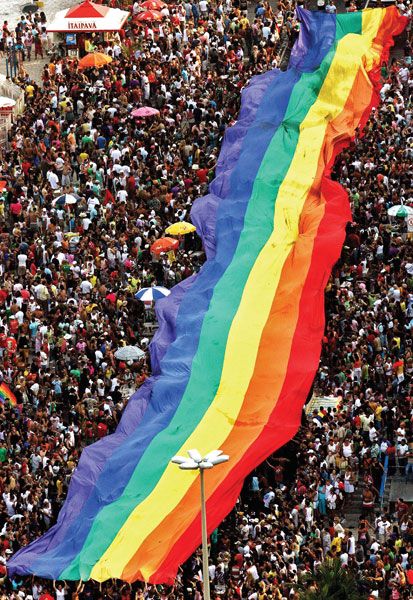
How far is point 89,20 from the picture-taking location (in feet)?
230

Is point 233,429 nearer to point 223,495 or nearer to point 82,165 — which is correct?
point 223,495

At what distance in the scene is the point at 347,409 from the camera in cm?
5050

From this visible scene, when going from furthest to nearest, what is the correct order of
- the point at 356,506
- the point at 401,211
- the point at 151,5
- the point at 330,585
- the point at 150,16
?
the point at 151,5
the point at 150,16
the point at 401,211
the point at 356,506
the point at 330,585

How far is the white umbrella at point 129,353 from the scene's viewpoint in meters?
53.4

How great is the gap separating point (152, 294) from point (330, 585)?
1499 cm

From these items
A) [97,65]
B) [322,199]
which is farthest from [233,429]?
[97,65]

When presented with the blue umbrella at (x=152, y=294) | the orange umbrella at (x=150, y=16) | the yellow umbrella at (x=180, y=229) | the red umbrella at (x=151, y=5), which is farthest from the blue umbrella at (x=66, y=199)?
the red umbrella at (x=151, y=5)

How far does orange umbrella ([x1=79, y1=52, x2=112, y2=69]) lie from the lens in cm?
6788

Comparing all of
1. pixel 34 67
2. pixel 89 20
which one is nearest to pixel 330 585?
pixel 89 20

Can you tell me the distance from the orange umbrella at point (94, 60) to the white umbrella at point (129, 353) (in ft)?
54.1

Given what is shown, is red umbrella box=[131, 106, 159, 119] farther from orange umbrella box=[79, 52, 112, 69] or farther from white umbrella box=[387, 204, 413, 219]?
white umbrella box=[387, 204, 413, 219]

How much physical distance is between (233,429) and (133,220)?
13151 millimetres

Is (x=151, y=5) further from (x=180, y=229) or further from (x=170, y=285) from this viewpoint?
(x=170, y=285)

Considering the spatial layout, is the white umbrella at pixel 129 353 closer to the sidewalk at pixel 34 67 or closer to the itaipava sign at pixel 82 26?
the sidewalk at pixel 34 67
